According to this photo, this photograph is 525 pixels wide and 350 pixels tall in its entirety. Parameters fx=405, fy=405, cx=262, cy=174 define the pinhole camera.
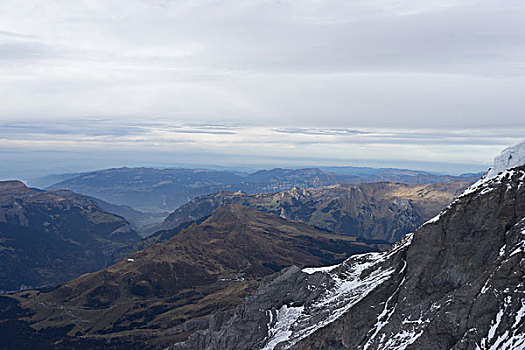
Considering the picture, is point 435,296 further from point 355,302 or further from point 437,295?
point 355,302

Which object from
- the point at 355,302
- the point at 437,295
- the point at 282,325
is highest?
the point at 437,295

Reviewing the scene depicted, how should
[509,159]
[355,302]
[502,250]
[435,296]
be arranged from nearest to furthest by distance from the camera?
[502,250] → [435,296] → [509,159] → [355,302]

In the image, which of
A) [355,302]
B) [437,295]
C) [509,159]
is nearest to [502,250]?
[437,295]

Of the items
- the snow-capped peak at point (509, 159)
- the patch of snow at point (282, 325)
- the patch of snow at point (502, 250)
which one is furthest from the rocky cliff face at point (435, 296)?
the snow-capped peak at point (509, 159)

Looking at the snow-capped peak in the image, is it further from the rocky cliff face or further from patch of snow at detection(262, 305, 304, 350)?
patch of snow at detection(262, 305, 304, 350)

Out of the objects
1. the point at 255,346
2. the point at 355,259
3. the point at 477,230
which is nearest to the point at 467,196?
the point at 477,230

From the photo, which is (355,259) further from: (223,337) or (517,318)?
A: (517,318)
